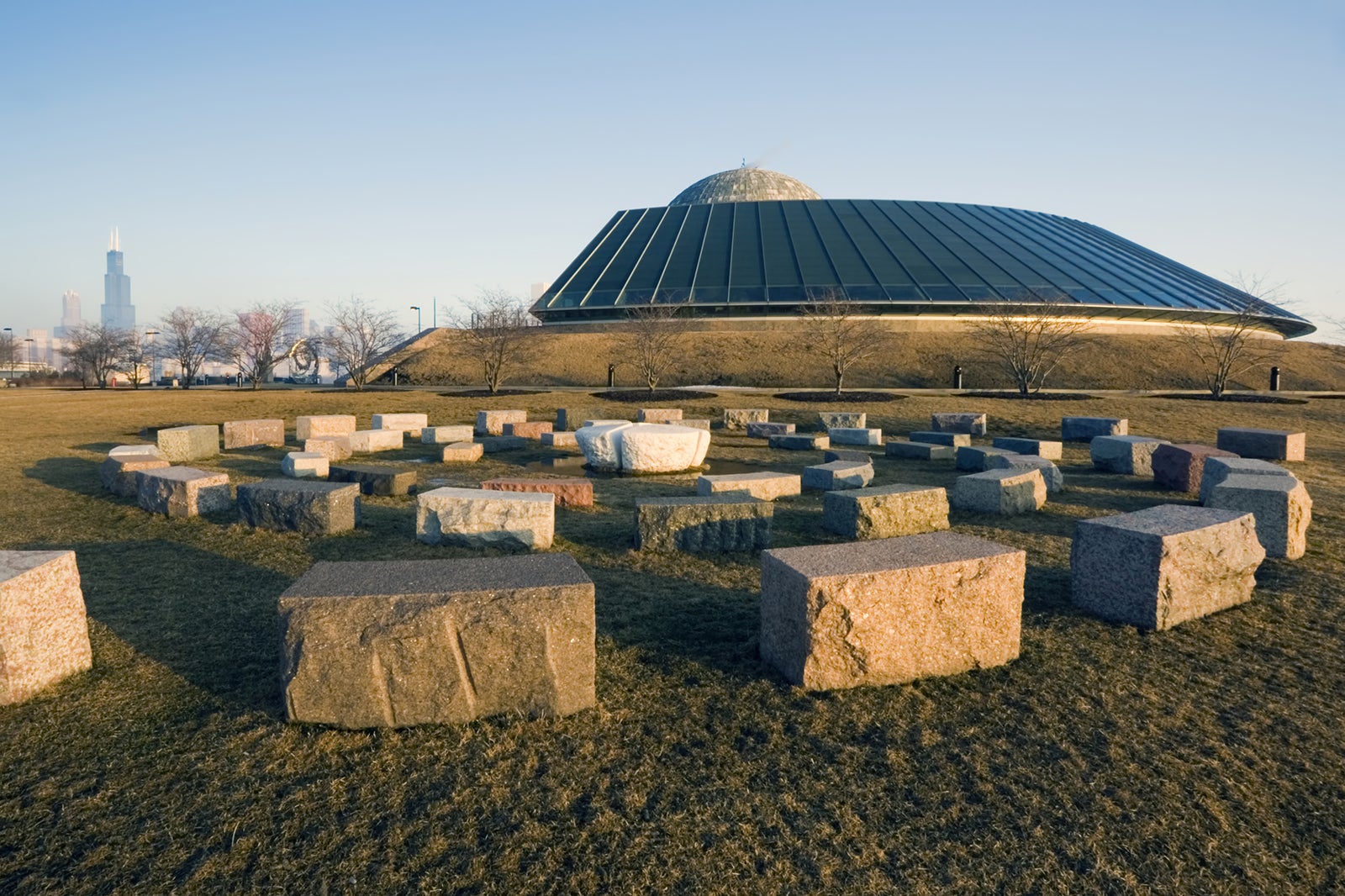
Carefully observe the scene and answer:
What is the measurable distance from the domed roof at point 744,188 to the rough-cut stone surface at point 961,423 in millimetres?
53568

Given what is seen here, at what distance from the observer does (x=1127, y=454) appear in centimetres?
1263

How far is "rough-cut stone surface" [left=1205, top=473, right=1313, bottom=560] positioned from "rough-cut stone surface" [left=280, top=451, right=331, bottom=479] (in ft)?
38.2

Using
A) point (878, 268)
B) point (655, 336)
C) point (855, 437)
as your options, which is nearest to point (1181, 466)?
point (855, 437)

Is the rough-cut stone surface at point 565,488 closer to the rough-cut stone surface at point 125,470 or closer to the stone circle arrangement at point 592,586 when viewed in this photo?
the stone circle arrangement at point 592,586

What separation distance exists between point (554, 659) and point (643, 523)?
133 inches

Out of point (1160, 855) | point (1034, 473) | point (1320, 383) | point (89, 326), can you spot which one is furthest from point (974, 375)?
point (89, 326)

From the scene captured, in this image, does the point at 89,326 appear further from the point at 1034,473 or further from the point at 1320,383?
the point at 1320,383

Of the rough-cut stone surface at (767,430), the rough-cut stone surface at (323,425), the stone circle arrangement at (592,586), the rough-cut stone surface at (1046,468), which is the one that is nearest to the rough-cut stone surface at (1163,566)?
the stone circle arrangement at (592,586)

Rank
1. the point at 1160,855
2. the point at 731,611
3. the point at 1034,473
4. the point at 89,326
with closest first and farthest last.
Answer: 1. the point at 1160,855
2. the point at 731,611
3. the point at 1034,473
4. the point at 89,326

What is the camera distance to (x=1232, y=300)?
49.9m

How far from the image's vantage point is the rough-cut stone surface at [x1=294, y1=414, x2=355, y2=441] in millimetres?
16484

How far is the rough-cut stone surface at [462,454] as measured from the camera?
13633 millimetres

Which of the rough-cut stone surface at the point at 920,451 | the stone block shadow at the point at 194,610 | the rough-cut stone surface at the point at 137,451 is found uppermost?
the rough-cut stone surface at the point at 137,451

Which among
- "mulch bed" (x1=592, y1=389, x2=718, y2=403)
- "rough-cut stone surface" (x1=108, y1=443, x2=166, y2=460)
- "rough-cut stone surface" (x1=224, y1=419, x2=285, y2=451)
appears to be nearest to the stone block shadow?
"rough-cut stone surface" (x1=108, y1=443, x2=166, y2=460)
